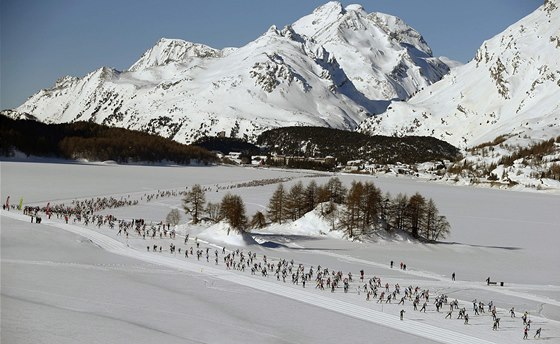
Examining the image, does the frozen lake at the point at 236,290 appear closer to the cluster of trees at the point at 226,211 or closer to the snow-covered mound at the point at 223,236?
the snow-covered mound at the point at 223,236

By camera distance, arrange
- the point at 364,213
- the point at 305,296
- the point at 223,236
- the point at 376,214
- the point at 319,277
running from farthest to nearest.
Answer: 1. the point at 376,214
2. the point at 364,213
3. the point at 223,236
4. the point at 319,277
5. the point at 305,296

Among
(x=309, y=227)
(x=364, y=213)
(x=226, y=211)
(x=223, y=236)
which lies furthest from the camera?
(x=309, y=227)

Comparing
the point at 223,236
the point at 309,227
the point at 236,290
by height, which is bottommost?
the point at 236,290

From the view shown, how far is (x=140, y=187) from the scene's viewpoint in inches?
4609

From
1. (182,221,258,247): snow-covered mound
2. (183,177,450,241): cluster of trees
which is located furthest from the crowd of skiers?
(183,177,450,241): cluster of trees

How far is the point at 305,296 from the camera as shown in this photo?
3800 cm

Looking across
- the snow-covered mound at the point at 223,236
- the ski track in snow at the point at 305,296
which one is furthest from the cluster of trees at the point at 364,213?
the ski track in snow at the point at 305,296

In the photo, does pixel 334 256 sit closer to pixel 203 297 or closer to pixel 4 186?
pixel 203 297

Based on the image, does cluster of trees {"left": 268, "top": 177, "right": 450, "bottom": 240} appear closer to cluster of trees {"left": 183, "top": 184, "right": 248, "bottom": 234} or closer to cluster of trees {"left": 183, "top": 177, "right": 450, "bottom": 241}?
cluster of trees {"left": 183, "top": 177, "right": 450, "bottom": 241}

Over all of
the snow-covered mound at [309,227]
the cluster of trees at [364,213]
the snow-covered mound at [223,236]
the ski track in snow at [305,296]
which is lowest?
the ski track in snow at [305,296]

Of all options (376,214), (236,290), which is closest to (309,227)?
(376,214)

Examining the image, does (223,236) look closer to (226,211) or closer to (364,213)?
(226,211)

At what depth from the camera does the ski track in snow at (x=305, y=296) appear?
1261 inches

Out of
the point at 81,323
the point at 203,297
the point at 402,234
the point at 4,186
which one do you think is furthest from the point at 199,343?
the point at 4,186
